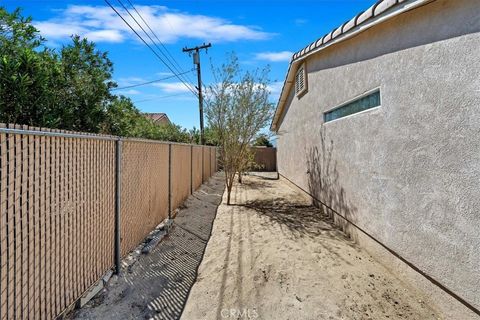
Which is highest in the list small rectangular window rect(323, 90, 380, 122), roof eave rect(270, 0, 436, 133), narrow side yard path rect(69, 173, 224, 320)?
roof eave rect(270, 0, 436, 133)

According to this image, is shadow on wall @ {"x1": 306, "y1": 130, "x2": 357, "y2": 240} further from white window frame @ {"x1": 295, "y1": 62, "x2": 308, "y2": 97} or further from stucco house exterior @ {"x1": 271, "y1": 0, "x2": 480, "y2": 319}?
white window frame @ {"x1": 295, "y1": 62, "x2": 308, "y2": 97}

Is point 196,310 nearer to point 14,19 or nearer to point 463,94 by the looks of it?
point 463,94

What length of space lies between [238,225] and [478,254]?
4547 millimetres

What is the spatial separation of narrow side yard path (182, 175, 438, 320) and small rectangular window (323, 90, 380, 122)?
253 centimetres

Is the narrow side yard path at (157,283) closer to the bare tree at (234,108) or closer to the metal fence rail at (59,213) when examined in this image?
the metal fence rail at (59,213)

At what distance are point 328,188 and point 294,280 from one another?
3473mm

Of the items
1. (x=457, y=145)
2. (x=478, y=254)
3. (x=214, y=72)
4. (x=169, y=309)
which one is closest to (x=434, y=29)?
(x=457, y=145)

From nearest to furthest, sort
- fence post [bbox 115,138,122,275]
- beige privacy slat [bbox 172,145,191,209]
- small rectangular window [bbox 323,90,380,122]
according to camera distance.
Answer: fence post [bbox 115,138,122,275] < small rectangular window [bbox 323,90,380,122] < beige privacy slat [bbox 172,145,191,209]

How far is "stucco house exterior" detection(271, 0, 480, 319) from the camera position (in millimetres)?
2709

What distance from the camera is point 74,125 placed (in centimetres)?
646

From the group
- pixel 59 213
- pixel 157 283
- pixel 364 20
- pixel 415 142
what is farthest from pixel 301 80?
pixel 59 213

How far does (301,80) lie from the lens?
963 cm

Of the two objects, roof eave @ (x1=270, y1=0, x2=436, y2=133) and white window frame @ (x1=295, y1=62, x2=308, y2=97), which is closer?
roof eave @ (x1=270, y1=0, x2=436, y2=133)

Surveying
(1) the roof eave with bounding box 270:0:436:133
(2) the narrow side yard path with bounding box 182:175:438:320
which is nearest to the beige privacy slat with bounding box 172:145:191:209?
(2) the narrow side yard path with bounding box 182:175:438:320
